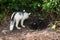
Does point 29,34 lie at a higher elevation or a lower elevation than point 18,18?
lower

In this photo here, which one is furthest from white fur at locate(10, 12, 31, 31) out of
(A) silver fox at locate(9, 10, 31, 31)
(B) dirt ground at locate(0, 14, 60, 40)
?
(B) dirt ground at locate(0, 14, 60, 40)

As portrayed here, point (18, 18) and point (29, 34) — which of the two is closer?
point (29, 34)

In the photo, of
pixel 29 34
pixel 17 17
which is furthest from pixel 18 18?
pixel 29 34

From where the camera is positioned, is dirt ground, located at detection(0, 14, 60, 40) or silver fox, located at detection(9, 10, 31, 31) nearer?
dirt ground, located at detection(0, 14, 60, 40)

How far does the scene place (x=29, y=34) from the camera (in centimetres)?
591

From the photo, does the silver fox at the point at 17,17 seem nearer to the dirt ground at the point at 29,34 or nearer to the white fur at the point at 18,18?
the white fur at the point at 18,18

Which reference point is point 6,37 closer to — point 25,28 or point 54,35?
point 25,28

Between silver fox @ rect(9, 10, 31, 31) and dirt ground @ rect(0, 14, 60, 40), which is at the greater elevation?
silver fox @ rect(9, 10, 31, 31)

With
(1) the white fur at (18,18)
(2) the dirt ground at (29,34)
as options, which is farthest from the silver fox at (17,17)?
(2) the dirt ground at (29,34)

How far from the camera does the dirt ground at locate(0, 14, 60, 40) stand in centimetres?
573

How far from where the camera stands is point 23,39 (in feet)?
18.9

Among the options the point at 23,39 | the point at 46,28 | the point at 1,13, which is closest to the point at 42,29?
the point at 46,28

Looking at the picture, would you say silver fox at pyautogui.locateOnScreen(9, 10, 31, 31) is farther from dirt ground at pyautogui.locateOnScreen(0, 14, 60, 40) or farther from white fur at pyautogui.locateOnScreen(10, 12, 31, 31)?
dirt ground at pyautogui.locateOnScreen(0, 14, 60, 40)

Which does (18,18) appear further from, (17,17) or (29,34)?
(29,34)
